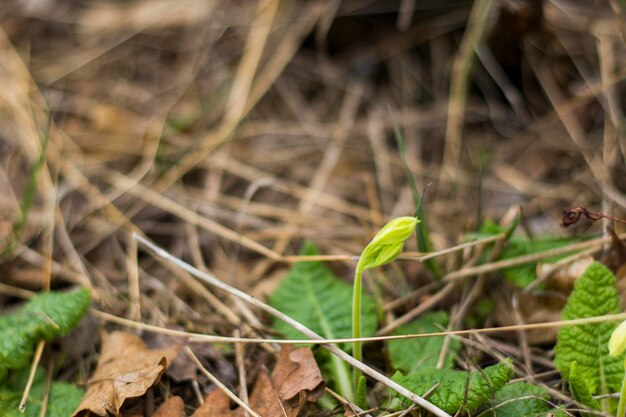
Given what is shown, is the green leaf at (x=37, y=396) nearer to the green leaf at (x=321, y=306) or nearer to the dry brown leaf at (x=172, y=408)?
the dry brown leaf at (x=172, y=408)

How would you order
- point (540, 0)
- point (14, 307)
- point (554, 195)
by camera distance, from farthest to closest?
point (540, 0), point (554, 195), point (14, 307)

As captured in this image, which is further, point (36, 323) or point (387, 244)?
point (36, 323)

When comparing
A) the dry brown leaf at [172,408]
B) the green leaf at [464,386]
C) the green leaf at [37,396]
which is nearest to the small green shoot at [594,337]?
the green leaf at [464,386]

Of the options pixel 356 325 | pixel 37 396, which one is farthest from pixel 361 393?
pixel 37 396

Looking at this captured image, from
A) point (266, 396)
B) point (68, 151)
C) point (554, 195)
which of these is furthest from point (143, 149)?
point (554, 195)

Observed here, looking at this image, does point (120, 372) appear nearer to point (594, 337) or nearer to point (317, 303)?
point (317, 303)

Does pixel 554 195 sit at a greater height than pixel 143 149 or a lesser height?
lesser

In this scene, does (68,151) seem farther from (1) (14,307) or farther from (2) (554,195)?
Answer: (2) (554,195)
